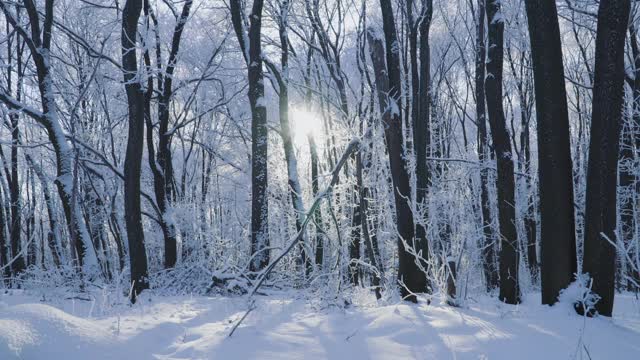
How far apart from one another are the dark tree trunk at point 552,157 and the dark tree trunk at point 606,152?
0.74 feet

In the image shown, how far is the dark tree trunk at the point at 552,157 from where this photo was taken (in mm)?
3924

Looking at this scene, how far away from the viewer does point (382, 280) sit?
6.80 metres

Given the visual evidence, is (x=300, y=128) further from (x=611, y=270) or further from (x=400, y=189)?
(x=611, y=270)

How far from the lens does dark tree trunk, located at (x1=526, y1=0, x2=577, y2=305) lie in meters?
3.92

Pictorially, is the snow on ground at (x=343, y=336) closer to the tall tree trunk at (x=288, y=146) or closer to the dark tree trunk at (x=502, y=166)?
the dark tree trunk at (x=502, y=166)

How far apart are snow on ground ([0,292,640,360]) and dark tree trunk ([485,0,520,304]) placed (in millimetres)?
2036

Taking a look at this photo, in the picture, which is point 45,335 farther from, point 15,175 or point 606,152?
point 15,175

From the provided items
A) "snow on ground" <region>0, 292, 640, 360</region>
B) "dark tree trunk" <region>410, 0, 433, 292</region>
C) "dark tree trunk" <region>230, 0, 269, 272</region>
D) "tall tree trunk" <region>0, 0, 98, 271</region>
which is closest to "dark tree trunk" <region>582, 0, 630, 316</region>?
"snow on ground" <region>0, 292, 640, 360</region>

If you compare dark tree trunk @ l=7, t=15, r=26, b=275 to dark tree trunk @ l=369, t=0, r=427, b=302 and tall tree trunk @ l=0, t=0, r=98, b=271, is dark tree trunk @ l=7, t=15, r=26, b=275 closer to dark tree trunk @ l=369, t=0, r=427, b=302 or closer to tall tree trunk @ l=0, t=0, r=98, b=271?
tall tree trunk @ l=0, t=0, r=98, b=271

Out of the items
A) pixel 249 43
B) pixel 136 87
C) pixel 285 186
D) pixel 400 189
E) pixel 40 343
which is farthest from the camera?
pixel 285 186

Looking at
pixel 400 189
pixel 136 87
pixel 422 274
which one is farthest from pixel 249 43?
pixel 422 274

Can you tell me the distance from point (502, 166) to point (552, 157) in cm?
230

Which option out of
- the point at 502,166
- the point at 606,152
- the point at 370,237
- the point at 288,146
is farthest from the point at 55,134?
the point at 606,152

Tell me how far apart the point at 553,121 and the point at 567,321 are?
1.82 m
